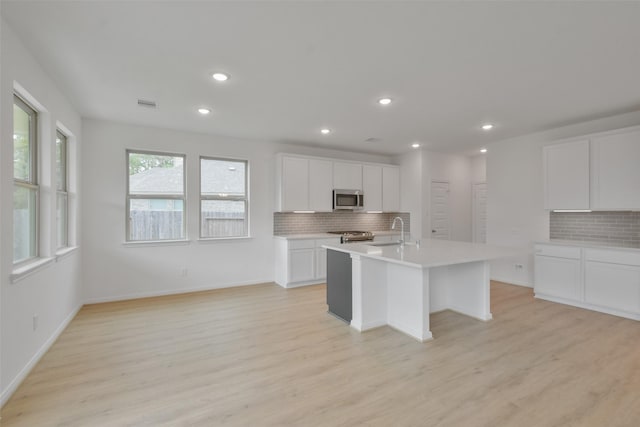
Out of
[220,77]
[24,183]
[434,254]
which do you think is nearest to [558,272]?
[434,254]

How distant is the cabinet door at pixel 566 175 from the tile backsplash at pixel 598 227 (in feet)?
1.20

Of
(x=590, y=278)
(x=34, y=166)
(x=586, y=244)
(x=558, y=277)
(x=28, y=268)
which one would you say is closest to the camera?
(x=28, y=268)

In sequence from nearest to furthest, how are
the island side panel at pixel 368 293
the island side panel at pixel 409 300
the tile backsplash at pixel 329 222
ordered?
the island side panel at pixel 409 300, the island side panel at pixel 368 293, the tile backsplash at pixel 329 222

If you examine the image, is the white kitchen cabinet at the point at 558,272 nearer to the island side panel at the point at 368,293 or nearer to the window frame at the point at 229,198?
the island side panel at the point at 368,293

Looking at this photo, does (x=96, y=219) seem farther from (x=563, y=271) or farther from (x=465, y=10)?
(x=563, y=271)

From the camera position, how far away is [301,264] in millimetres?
5414

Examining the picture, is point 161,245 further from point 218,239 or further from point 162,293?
point 218,239

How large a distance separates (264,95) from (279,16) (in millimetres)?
1439

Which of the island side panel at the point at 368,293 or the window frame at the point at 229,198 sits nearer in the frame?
the island side panel at the point at 368,293

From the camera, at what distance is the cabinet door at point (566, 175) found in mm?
4375

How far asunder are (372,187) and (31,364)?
558 centimetres

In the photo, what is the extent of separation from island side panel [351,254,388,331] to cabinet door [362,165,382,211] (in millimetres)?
3061

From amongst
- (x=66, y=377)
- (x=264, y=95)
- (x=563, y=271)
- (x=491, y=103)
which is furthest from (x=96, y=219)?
(x=563, y=271)

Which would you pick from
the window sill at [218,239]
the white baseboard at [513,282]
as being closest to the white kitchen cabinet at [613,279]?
the white baseboard at [513,282]
